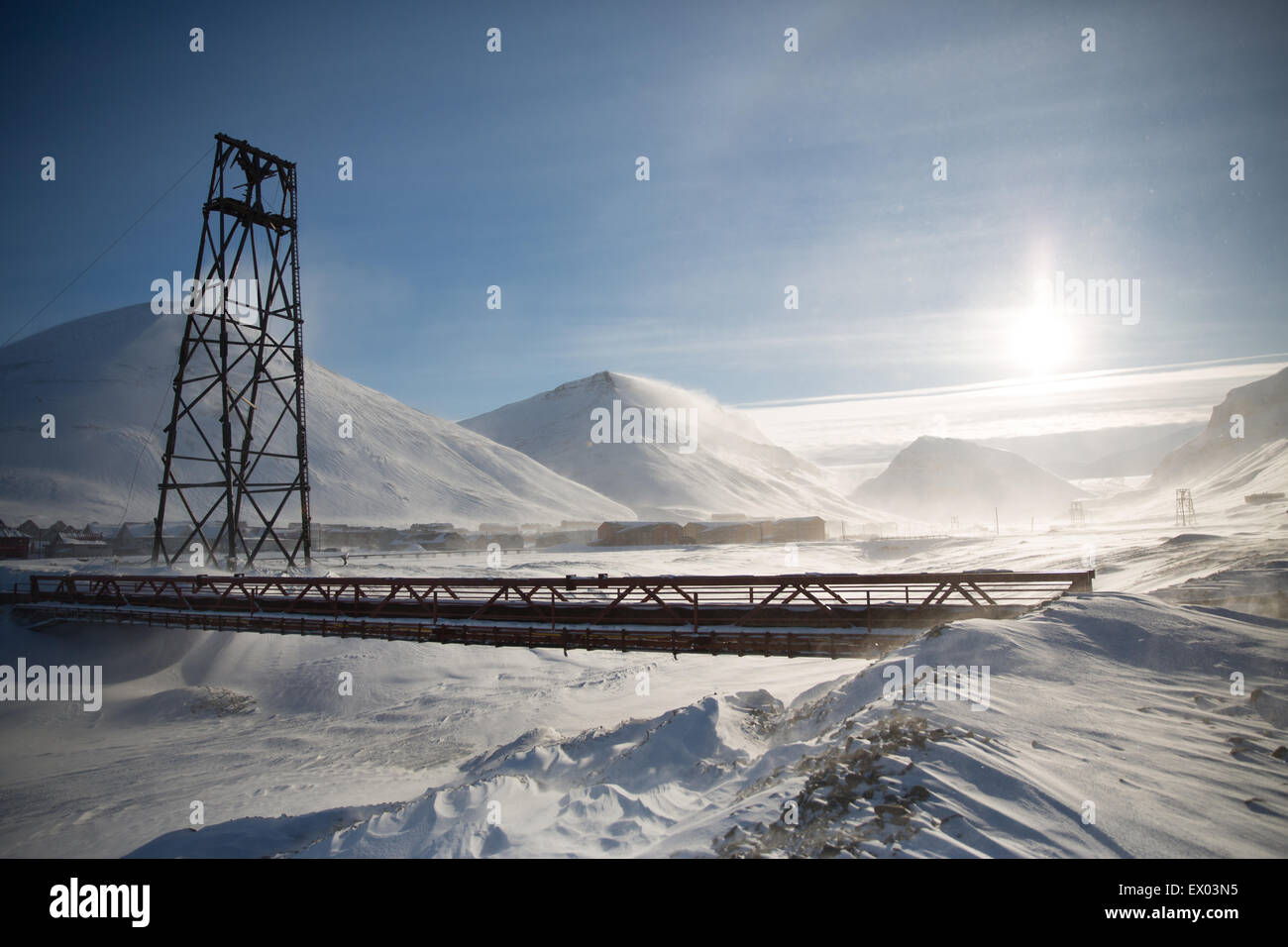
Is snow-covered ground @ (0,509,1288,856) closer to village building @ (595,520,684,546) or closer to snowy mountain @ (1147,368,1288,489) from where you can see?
village building @ (595,520,684,546)

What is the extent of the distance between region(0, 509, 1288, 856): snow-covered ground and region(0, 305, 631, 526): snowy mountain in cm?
7108

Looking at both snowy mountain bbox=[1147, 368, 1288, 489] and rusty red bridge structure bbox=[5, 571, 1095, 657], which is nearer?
rusty red bridge structure bbox=[5, 571, 1095, 657]

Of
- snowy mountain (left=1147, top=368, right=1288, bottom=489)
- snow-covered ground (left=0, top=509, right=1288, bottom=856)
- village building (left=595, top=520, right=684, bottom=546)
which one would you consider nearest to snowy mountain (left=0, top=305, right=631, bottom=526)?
village building (left=595, top=520, right=684, bottom=546)

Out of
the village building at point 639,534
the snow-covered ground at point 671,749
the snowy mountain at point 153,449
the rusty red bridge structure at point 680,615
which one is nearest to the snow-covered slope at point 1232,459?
the village building at point 639,534

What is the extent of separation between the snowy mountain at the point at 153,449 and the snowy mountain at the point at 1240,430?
16674 cm

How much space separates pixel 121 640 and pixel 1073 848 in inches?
1285

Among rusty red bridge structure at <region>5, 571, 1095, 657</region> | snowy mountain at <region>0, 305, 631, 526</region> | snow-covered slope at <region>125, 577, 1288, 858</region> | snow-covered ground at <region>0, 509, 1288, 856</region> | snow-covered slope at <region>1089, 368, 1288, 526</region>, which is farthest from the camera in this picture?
snow-covered slope at <region>1089, 368, 1288, 526</region>

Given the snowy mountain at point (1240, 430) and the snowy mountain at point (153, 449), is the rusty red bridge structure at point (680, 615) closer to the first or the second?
the snowy mountain at point (153, 449)

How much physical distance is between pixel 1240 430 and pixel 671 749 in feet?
749

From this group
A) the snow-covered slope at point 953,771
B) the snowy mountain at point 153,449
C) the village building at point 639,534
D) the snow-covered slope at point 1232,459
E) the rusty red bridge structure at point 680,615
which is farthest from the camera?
the snow-covered slope at point 1232,459

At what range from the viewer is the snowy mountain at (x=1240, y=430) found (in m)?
172

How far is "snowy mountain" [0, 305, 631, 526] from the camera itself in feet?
275

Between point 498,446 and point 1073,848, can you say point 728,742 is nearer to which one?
point 1073,848

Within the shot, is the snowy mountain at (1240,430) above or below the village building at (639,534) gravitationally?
above
